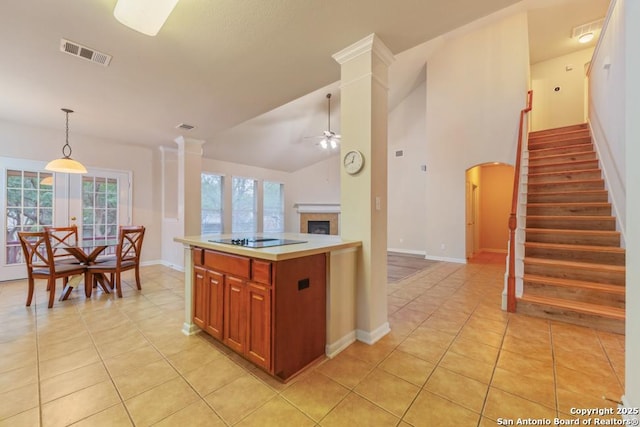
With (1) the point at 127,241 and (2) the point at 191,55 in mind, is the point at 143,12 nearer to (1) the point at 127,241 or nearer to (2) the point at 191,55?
(2) the point at 191,55

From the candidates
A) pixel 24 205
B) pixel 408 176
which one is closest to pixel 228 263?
pixel 24 205

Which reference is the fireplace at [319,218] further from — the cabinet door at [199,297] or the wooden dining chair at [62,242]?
the cabinet door at [199,297]

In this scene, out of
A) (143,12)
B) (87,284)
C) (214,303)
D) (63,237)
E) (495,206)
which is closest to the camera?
(143,12)

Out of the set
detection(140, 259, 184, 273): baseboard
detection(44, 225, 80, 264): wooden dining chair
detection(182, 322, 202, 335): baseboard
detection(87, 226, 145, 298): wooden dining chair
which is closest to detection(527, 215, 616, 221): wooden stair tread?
detection(182, 322, 202, 335): baseboard

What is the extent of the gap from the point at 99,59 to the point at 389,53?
281cm

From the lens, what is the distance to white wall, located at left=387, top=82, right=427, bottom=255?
6930 mm

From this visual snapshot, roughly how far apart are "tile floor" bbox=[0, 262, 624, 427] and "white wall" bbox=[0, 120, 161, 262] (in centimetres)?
299

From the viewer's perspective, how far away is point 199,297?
97.2 inches

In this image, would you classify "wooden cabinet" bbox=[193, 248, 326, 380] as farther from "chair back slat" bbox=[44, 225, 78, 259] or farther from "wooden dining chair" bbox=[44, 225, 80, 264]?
"chair back slat" bbox=[44, 225, 78, 259]

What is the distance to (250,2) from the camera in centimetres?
186

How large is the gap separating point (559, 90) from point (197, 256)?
9.12 m

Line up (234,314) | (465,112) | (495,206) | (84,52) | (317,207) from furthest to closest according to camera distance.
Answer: (317,207)
(495,206)
(465,112)
(84,52)
(234,314)

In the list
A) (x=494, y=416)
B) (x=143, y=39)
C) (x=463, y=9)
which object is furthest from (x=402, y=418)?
(x=143, y=39)

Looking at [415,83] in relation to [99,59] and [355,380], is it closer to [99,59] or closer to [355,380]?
[99,59]
